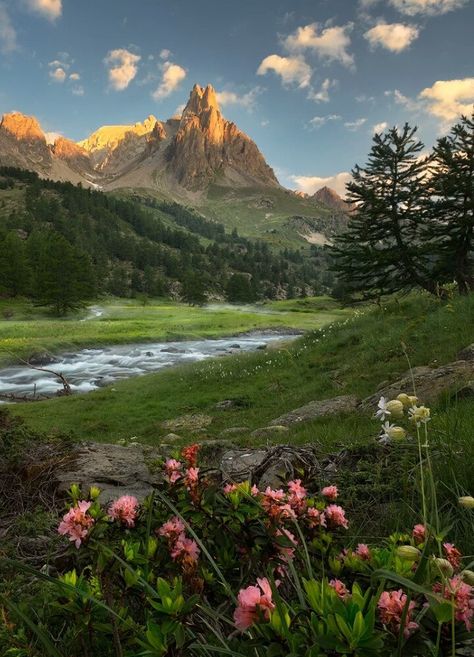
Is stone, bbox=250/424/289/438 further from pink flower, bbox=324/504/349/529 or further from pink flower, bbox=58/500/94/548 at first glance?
pink flower, bbox=58/500/94/548

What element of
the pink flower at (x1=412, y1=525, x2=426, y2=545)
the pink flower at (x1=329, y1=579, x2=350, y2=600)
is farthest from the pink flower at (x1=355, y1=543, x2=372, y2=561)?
the pink flower at (x1=329, y1=579, x2=350, y2=600)

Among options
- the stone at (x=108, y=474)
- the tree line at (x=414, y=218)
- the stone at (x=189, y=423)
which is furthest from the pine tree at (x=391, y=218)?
the stone at (x=108, y=474)

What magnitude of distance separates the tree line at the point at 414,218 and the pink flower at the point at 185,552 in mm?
23698

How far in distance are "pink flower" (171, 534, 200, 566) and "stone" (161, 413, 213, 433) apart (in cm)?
1240

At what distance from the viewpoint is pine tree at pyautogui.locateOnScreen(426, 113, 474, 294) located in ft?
74.8

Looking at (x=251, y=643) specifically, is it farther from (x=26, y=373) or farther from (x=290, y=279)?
(x=290, y=279)

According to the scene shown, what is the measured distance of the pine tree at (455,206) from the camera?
→ 22.8m

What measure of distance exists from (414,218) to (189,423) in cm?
1873

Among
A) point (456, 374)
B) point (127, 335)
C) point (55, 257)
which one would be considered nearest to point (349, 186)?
point (456, 374)

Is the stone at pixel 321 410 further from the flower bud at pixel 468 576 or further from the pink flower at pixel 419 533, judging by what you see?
the flower bud at pixel 468 576

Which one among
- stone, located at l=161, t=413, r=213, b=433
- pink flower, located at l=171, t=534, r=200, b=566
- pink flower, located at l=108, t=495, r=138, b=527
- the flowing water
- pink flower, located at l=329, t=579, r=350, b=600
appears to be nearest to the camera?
pink flower, located at l=329, t=579, r=350, b=600

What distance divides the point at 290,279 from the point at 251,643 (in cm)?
19667

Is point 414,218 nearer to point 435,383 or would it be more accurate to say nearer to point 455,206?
point 455,206

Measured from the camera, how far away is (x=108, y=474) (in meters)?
5.72
